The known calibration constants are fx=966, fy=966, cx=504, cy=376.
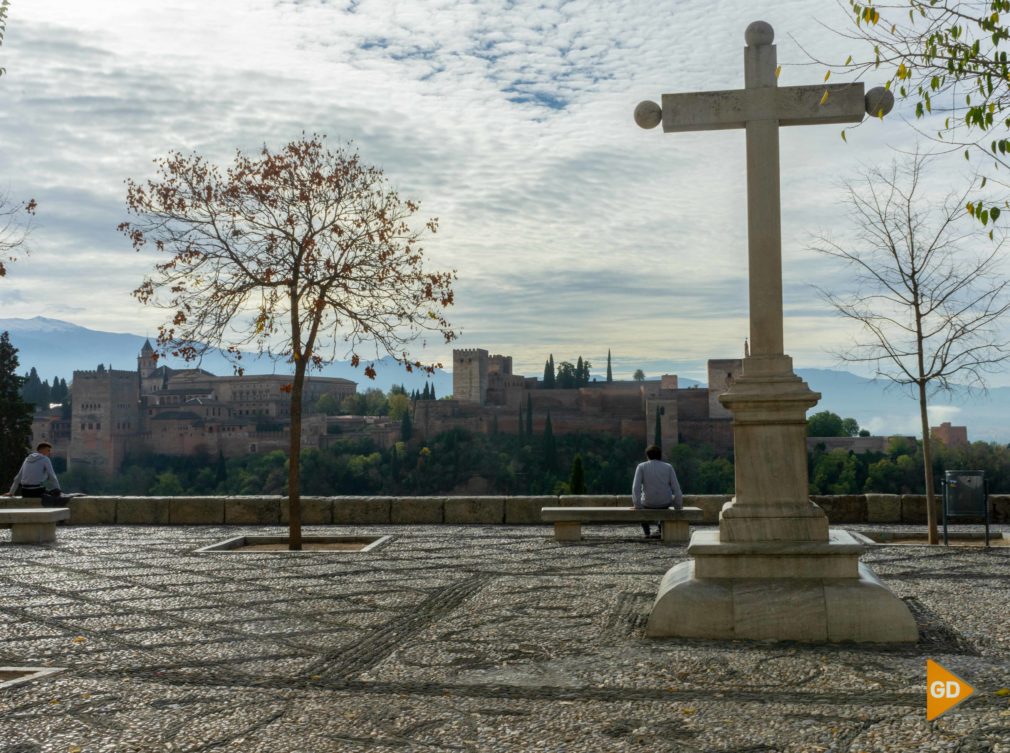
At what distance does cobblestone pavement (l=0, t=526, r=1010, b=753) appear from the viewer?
11.9 ft

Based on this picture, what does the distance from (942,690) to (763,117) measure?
3.53 metres

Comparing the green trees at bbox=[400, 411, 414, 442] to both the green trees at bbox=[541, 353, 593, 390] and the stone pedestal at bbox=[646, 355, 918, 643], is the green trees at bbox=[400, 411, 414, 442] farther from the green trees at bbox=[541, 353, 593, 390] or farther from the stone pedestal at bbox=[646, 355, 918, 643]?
the stone pedestal at bbox=[646, 355, 918, 643]

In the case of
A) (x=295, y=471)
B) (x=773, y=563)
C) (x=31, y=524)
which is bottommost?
(x=31, y=524)

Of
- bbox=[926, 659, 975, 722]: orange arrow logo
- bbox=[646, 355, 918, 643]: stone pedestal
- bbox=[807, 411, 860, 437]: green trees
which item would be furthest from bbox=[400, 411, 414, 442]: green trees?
bbox=[926, 659, 975, 722]: orange arrow logo

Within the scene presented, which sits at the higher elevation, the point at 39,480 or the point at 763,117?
the point at 763,117

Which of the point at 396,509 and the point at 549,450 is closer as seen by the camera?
the point at 396,509

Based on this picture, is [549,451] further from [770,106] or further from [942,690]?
[942,690]

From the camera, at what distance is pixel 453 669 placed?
4.66 metres

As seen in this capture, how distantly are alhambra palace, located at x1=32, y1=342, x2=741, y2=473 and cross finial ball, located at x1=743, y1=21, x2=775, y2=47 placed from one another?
8385 centimetres

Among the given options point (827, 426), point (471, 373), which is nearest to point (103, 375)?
point (471, 373)

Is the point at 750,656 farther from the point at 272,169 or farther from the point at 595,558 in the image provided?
the point at 272,169

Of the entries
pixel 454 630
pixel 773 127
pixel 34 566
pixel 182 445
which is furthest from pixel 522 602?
pixel 182 445

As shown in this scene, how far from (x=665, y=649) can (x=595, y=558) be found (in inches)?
155

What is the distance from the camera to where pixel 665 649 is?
5.04 meters
